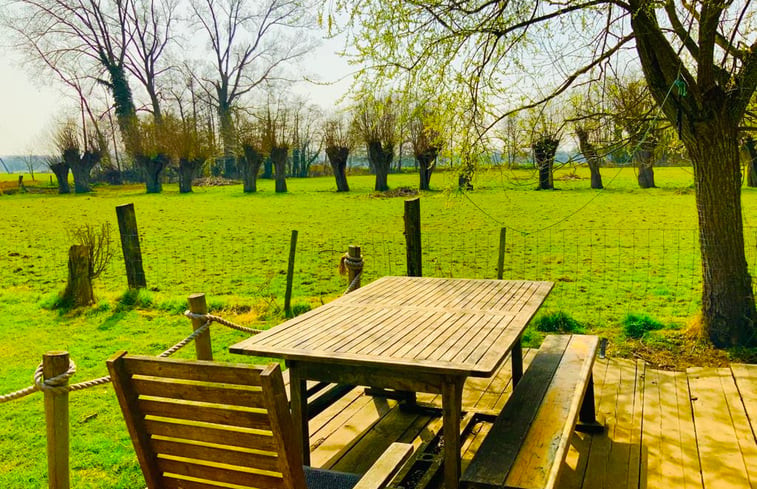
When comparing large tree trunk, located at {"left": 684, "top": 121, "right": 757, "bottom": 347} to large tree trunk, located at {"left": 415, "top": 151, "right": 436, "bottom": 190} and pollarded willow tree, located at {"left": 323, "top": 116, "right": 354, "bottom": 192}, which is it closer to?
large tree trunk, located at {"left": 415, "top": 151, "right": 436, "bottom": 190}

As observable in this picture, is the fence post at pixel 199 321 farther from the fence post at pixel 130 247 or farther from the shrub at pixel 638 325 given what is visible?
the fence post at pixel 130 247

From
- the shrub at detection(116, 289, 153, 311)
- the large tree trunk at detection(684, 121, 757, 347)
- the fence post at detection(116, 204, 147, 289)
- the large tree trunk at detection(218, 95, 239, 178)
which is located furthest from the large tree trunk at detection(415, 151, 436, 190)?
the large tree trunk at detection(684, 121, 757, 347)

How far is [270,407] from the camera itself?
2068 millimetres

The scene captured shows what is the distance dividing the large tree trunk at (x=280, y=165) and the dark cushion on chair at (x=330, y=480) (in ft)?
108

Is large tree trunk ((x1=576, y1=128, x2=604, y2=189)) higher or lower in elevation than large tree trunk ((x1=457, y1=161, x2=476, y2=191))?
higher

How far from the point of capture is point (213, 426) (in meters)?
2.30

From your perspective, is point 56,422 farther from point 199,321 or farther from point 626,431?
point 626,431

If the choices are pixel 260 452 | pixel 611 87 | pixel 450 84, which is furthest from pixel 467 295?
pixel 611 87

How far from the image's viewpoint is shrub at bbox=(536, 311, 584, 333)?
702 centimetres

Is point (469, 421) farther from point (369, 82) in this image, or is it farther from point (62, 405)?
point (369, 82)

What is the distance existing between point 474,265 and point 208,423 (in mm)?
9094

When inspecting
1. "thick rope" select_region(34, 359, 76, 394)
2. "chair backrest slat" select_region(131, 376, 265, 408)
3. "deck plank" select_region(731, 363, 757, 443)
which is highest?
"chair backrest slat" select_region(131, 376, 265, 408)

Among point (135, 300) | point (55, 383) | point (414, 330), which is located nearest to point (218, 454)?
point (55, 383)

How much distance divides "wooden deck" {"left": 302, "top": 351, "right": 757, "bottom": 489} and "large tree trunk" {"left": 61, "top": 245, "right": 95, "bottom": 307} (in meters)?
5.25
